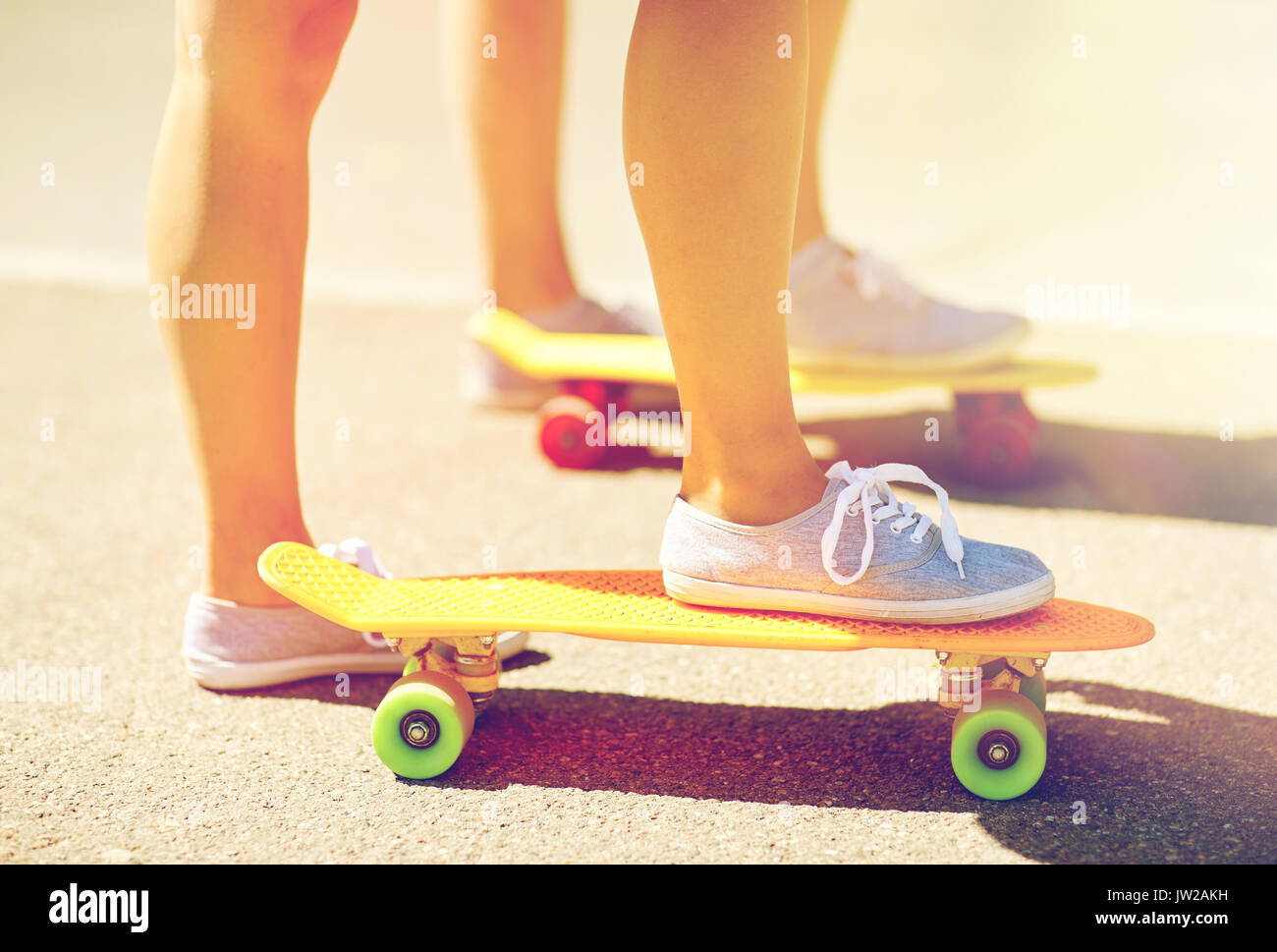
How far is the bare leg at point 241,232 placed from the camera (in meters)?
1.49

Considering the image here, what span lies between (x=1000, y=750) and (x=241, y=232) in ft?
3.51

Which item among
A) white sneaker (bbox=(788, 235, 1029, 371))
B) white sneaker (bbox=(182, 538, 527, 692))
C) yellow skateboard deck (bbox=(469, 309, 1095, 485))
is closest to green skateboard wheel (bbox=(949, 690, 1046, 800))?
white sneaker (bbox=(182, 538, 527, 692))

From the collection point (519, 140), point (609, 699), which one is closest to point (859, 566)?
point (609, 699)

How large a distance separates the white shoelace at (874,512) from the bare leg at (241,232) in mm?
712

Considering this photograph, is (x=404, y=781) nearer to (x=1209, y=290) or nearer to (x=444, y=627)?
(x=444, y=627)

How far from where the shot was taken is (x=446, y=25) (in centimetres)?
283

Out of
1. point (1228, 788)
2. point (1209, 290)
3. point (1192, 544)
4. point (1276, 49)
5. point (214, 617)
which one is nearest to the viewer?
point (1228, 788)

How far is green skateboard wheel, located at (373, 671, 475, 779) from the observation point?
142 centimetres

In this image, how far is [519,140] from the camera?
9.24 feet

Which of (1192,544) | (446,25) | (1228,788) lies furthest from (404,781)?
(446,25)

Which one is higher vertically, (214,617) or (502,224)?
(502,224)

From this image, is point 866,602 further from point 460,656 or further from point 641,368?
point 641,368

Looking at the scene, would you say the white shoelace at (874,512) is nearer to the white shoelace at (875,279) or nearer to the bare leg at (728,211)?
the bare leg at (728,211)
